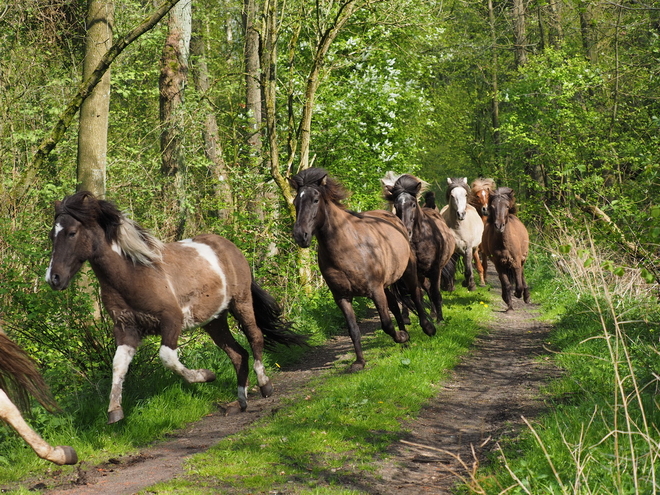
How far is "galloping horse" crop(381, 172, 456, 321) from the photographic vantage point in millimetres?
11797

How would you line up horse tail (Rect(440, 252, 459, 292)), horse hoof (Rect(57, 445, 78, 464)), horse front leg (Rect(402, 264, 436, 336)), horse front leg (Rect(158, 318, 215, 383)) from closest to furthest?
horse hoof (Rect(57, 445, 78, 464)), horse front leg (Rect(158, 318, 215, 383)), horse front leg (Rect(402, 264, 436, 336)), horse tail (Rect(440, 252, 459, 292))

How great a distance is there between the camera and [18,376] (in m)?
5.40

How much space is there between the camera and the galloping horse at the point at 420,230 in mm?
11797

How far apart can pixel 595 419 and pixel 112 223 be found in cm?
461

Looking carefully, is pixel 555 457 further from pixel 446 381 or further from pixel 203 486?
pixel 446 381

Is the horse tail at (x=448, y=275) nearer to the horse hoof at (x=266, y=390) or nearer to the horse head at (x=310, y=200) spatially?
the horse head at (x=310, y=200)

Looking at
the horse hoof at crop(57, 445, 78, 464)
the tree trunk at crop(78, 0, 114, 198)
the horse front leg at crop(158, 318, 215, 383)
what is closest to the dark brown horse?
the tree trunk at crop(78, 0, 114, 198)

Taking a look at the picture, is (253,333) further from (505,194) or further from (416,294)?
(505,194)

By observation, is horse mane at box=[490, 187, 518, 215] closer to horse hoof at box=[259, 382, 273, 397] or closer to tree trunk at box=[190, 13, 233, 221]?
tree trunk at box=[190, 13, 233, 221]

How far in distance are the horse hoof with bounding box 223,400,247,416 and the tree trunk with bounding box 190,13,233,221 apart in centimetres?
501

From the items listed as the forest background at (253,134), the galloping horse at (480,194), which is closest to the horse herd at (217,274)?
the forest background at (253,134)

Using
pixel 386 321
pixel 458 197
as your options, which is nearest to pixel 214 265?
pixel 386 321

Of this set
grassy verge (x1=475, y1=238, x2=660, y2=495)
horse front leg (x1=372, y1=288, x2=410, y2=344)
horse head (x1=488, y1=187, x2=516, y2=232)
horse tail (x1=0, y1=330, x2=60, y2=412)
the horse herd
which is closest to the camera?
grassy verge (x1=475, y1=238, x2=660, y2=495)

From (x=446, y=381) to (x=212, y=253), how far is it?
312cm
